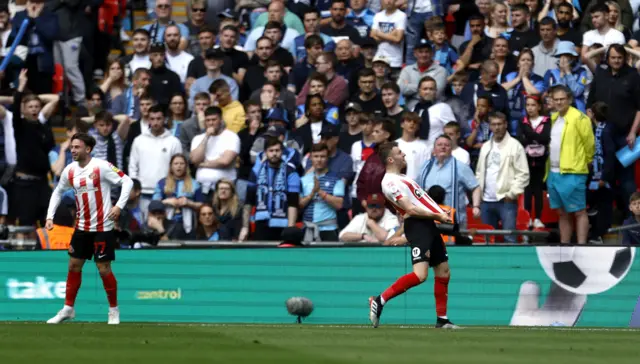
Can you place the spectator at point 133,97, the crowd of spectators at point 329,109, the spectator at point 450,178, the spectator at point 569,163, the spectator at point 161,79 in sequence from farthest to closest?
the spectator at point 161,79 → the spectator at point 133,97 → the crowd of spectators at point 329,109 → the spectator at point 569,163 → the spectator at point 450,178

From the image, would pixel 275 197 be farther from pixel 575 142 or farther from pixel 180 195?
pixel 575 142

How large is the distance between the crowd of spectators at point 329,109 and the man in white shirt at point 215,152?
22 millimetres

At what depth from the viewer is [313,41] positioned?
2148cm

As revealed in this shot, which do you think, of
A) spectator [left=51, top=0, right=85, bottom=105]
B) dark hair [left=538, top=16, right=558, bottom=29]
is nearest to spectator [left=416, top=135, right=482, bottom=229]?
dark hair [left=538, top=16, right=558, bottom=29]

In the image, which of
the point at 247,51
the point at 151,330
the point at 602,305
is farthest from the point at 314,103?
the point at 151,330

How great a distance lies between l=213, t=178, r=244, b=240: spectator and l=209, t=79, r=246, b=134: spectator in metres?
1.55

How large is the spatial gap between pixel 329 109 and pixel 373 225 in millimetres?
2686

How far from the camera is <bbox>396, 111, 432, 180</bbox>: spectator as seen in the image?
19234mm

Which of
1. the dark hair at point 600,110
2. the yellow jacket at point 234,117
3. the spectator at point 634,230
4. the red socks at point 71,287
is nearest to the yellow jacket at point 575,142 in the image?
the dark hair at point 600,110

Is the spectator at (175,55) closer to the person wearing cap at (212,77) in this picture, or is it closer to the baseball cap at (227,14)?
the person wearing cap at (212,77)

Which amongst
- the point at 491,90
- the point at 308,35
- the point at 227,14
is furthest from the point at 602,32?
the point at 227,14

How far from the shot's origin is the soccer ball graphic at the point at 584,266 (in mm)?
17016

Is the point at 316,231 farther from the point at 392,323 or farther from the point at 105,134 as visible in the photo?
the point at 105,134

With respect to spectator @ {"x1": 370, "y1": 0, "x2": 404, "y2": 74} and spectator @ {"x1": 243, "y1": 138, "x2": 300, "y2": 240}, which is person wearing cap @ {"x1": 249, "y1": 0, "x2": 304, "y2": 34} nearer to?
spectator @ {"x1": 370, "y1": 0, "x2": 404, "y2": 74}
